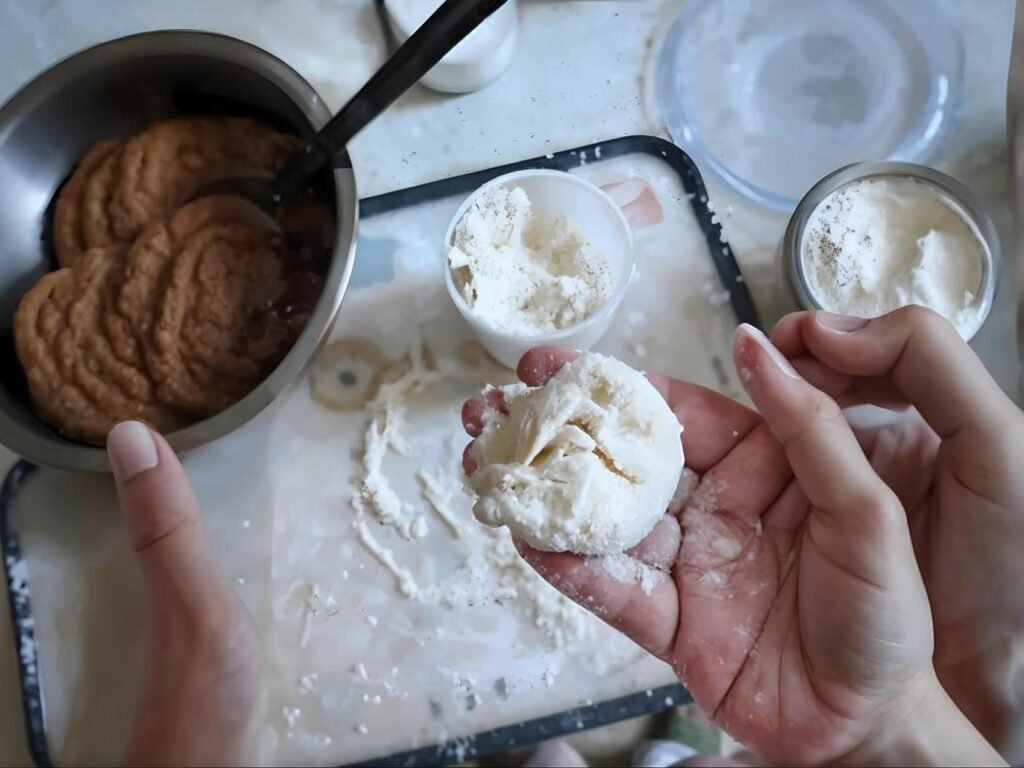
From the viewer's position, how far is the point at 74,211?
0.98 meters

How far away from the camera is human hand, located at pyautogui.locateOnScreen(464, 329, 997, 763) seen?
700 millimetres

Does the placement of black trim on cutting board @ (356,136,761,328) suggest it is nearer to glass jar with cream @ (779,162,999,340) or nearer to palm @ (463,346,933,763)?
glass jar with cream @ (779,162,999,340)

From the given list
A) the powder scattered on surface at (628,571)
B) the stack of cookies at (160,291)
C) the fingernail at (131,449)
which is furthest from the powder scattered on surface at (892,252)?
the fingernail at (131,449)

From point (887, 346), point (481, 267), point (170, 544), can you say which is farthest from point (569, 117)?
point (170, 544)

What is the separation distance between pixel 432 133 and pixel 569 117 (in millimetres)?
168

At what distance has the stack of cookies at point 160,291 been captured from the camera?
0.91 m

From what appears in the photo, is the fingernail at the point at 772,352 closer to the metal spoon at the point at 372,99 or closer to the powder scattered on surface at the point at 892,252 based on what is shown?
the powder scattered on surface at the point at 892,252

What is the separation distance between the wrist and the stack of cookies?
2.20 ft

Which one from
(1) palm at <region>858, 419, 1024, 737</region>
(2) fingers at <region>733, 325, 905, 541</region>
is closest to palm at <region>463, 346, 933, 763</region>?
(2) fingers at <region>733, 325, 905, 541</region>

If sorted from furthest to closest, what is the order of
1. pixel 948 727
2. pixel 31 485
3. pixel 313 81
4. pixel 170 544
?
pixel 313 81, pixel 31 485, pixel 170 544, pixel 948 727

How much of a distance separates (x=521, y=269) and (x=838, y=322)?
0.31 m

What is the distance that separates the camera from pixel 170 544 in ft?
2.85

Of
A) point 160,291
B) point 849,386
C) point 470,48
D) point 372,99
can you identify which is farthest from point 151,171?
point 849,386

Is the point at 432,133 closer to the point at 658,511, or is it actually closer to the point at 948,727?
the point at 658,511
